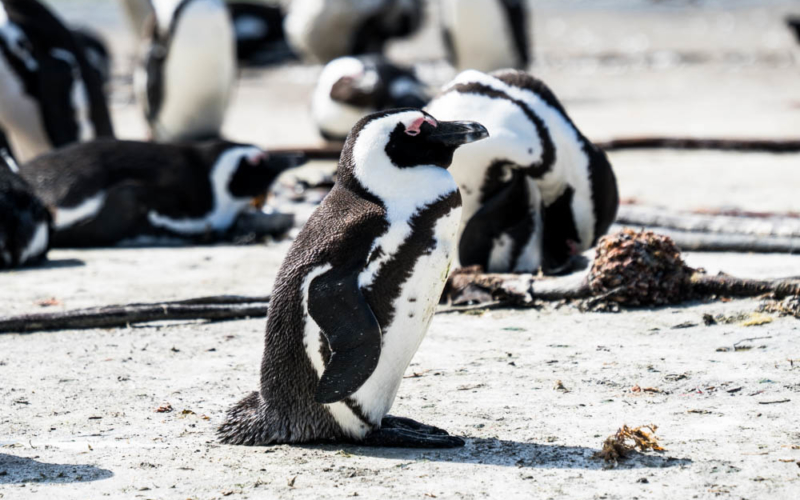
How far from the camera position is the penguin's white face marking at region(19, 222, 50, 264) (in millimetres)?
6477

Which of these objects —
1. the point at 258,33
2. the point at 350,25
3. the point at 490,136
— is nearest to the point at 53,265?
the point at 490,136

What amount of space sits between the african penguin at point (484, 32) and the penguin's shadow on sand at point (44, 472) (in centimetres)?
1209

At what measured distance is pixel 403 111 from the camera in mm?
3422

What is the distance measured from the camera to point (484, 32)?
1482 centimetres

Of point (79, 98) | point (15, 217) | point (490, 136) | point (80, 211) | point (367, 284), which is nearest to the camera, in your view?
point (367, 284)

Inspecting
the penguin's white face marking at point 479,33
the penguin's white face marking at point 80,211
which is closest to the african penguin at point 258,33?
the penguin's white face marking at point 479,33

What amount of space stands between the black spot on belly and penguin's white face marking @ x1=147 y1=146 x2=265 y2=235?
13.8ft

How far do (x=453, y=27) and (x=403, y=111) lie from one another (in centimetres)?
1169

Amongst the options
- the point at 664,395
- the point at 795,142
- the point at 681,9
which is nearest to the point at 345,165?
the point at 664,395

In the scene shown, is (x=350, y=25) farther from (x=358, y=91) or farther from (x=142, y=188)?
(x=142, y=188)

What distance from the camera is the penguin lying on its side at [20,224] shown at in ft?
21.1

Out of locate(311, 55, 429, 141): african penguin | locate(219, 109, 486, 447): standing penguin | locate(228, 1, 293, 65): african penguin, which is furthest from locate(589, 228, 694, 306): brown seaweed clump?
locate(228, 1, 293, 65): african penguin

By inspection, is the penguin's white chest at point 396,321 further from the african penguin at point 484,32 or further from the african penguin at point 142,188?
the african penguin at point 484,32

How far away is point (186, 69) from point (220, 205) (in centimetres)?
341
